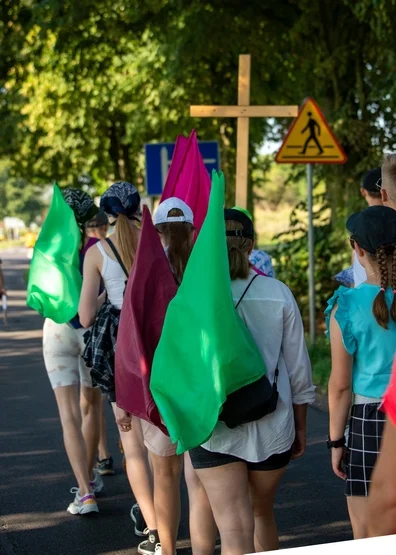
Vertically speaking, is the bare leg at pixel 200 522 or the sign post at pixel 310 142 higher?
the sign post at pixel 310 142

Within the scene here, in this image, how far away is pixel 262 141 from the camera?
24141 mm

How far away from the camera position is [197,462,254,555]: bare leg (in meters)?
3.87

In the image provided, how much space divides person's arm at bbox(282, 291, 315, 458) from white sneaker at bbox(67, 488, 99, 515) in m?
2.33

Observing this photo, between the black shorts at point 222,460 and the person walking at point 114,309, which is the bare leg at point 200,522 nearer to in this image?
the black shorts at point 222,460

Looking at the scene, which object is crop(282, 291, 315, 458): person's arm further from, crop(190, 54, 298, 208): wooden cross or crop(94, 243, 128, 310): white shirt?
crop(190, 54, 298, 208): wooden cross

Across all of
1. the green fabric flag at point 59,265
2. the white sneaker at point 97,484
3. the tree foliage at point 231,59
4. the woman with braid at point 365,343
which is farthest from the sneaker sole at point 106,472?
the tree foliage at point 231,59

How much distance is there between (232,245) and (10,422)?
5.59 meters

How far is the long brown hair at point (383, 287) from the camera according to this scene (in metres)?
3.68

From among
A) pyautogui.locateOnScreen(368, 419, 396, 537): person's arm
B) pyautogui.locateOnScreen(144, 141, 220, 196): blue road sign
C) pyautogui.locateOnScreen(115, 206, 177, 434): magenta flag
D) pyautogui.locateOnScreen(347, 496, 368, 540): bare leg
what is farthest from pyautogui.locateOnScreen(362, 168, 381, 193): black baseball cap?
pyautogui.locateOnScreen(144, 141, 220, 196): blue road sign

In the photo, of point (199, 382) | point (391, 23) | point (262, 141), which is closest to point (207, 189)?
point (199, 382)

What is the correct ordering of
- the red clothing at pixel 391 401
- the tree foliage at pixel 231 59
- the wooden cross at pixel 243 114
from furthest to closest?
1. the tree foliage at pixel 231 59
2. the wooden cross at pixel 243 114
3. the red clothing at pixel 391 401

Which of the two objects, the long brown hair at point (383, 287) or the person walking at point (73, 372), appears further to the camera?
the person walking at point (73, 372)

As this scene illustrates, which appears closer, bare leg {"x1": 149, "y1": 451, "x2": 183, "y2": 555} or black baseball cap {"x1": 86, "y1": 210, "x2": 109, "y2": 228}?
bare leg {"x1": 149, "y1": 451, "x2": 183, "y2": 555}

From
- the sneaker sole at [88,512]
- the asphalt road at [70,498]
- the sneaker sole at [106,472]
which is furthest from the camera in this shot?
the sneaker sole at [106,472]
